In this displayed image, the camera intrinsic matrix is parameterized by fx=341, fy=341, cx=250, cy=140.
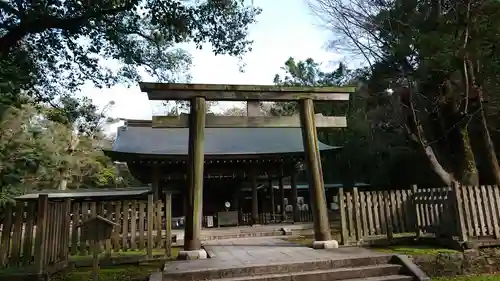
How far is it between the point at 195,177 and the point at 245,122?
1.65 m

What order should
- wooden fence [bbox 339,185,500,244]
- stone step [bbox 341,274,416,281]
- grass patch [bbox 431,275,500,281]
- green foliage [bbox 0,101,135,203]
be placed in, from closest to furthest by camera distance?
stone step [bbox 341,274,416,281] → grass patch [bbox 431,275,500,281] → wooden fence [bbox 339,185,500,244] → green foliage [bbox 0,101,135,203]

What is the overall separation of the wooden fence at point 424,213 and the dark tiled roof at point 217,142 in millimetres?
7363

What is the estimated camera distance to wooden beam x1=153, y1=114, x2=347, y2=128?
22.6 feet

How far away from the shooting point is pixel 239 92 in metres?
7.18

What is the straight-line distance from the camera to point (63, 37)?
9.11 metres

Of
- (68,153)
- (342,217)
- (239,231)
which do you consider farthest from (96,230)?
(68,153)

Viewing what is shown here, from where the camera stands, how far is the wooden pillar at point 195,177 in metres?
6.28

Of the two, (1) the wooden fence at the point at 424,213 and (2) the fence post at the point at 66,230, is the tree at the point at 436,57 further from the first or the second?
(2) the fence post at the point at 66,230

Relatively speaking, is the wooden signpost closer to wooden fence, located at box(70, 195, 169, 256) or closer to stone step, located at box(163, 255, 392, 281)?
stone step, located at box(163, 255, 392, 281)

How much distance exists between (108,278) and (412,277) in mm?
4772

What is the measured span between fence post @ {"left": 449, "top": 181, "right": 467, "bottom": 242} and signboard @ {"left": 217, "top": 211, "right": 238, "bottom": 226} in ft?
35.0


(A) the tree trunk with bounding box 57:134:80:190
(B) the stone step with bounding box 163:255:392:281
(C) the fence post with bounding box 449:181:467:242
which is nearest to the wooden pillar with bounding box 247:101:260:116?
(B) the stone step with bounding box 163:255:392:281

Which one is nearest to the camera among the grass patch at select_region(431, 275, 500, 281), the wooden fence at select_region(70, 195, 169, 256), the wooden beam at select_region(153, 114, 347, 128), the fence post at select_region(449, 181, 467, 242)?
the grass patch at select_region(431, 275, 500, 281)

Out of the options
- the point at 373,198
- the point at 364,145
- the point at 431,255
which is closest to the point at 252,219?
the point at 373,198
